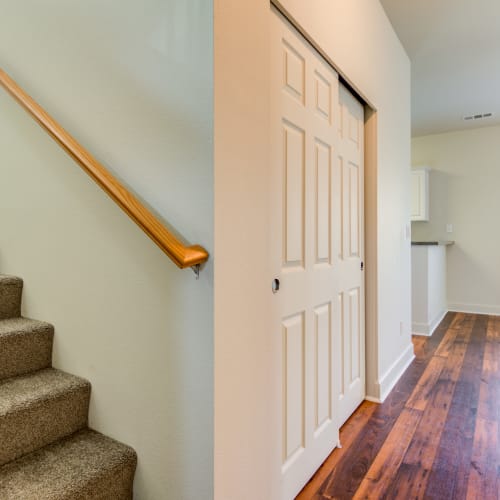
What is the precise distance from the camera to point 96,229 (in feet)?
4.45

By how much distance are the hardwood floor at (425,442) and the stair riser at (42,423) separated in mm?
985

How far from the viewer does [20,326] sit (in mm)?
1532

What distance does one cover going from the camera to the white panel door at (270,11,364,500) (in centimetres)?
148

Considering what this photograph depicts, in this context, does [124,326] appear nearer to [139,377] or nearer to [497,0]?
[139,377]

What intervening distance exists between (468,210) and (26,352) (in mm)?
5827

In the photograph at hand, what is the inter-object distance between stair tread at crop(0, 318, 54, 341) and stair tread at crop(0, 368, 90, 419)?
174mm

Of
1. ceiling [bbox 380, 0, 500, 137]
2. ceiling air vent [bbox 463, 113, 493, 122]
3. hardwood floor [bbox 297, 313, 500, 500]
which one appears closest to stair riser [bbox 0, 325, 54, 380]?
hardwood floor [bbox 297, 313, 500, 500]

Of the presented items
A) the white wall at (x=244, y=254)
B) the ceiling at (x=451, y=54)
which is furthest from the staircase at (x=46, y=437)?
the ceiling at (x=451, y=54)

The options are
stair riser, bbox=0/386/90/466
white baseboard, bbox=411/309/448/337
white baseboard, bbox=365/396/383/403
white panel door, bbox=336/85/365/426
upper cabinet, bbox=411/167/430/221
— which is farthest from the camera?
upper cabinet, bbox=411/167/430/221

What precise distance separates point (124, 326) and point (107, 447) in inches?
16.4

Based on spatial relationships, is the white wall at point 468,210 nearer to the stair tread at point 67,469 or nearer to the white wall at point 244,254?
the white wall at point 244,254

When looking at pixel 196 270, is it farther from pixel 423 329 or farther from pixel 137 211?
pixel 423 329

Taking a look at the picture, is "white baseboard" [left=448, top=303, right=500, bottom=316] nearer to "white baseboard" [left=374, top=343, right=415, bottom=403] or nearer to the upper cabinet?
the upper cabinet

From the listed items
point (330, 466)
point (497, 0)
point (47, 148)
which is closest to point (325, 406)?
point (330, 466)
